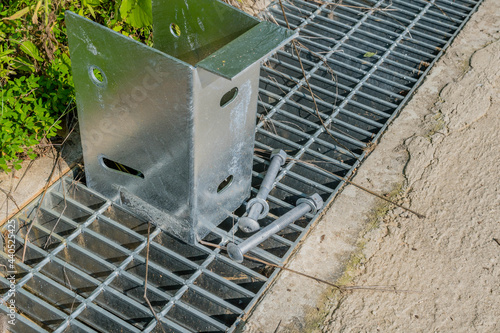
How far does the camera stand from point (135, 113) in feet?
7.25

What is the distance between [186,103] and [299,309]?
89cm

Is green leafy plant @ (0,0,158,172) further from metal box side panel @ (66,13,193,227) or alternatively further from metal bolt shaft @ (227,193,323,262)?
metal bolt shaft @ (227,193,323,262)

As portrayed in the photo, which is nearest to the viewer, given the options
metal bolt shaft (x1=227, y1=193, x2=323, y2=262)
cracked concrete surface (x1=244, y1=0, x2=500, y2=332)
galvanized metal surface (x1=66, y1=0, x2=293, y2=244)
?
galvanized metal surface (x1=66, y1=0, x2=293, y2=244)

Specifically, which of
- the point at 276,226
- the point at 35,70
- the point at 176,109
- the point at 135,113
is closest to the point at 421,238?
the point at 276,226

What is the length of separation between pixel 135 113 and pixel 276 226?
77 cm

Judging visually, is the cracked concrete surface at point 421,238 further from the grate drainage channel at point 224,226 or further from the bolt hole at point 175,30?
the bolt hole at point 175,30

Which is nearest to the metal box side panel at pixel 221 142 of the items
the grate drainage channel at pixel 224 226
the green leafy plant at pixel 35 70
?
the grate drainage channel at pixel 224 226

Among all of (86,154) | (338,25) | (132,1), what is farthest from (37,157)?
(338,25)

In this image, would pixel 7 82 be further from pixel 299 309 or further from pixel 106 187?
pixel 299 309

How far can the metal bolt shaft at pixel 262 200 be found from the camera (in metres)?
2.46

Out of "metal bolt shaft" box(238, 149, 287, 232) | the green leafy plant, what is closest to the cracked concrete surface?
"metal bolt shaft" box(238, 149, 287, 232)

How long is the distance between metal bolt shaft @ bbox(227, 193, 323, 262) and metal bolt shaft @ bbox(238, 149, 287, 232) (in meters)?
0.05

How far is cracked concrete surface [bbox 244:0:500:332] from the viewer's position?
220cm

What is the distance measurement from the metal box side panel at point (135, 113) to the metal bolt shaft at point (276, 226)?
250 millimetres
